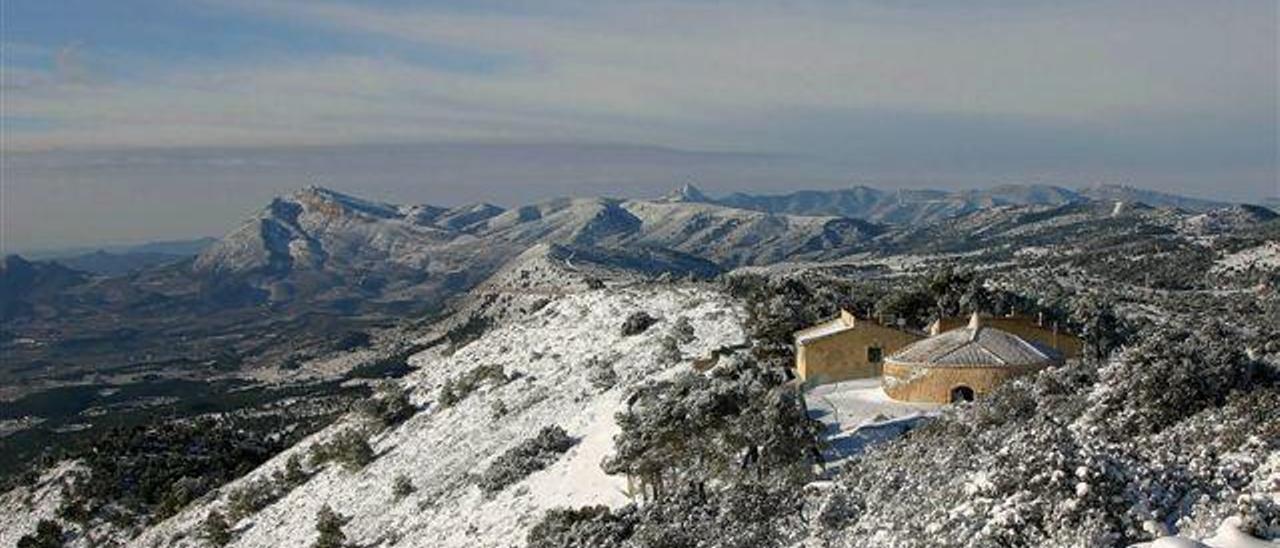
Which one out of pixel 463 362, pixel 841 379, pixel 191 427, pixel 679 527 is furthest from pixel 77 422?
pixel 679 527

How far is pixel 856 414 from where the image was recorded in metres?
36.1

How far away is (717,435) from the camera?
31891 millimetres

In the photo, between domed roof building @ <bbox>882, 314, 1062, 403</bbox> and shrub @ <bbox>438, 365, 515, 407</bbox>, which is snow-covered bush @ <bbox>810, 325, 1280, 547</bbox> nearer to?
domed roof building @ <bbox>882, 314, 1062, 403</bbox>

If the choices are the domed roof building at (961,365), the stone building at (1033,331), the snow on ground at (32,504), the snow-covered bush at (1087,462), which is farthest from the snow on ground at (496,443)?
the snow on ground at (32,504)

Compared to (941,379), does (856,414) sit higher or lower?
lower

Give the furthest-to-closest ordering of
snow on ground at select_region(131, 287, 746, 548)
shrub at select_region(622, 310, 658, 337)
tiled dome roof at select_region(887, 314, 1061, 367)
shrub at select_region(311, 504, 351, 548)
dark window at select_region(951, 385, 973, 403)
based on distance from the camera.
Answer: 1. shrub at select_region(622, 310, 658, 337)
2. shrub at select_region(311, 504, 351, 548)
3. snow on ground at select_region(131, 287, 746, 548)
4. tiled dome roof at select_region(887, 314, 1061, 367)
5. dark window at select_region(951, 385, 973, 403)

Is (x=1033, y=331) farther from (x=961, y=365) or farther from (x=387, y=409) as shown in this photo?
(x=387, y=409)

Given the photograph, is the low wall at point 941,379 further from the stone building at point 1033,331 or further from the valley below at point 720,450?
the stone building at point 1033,331

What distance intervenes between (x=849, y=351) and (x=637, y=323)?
2139cm

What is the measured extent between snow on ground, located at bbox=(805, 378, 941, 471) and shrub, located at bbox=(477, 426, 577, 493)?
9400mm

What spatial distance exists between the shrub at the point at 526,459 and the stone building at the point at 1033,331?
48.8 feet

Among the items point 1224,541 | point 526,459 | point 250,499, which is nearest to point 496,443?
point 526,459

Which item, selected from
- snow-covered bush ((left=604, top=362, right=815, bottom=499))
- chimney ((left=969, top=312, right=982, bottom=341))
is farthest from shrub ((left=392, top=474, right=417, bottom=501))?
chimney ((left=969, top=312, right=982, bottom=341))

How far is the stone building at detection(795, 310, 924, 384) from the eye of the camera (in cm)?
4250
